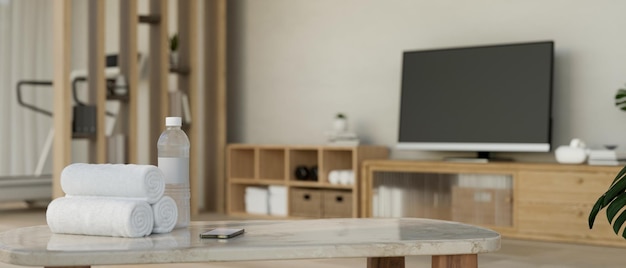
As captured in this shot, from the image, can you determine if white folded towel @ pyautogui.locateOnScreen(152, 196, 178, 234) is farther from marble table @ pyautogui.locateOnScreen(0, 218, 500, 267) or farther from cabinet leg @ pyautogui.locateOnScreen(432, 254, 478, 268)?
cabinet leg @ pyautogui.locateOnScreen(432, 254, 478, 268)

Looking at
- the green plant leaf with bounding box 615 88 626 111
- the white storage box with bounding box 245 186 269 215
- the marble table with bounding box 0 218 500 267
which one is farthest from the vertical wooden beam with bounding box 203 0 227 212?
the marble table with bounding box 0 218 500 267

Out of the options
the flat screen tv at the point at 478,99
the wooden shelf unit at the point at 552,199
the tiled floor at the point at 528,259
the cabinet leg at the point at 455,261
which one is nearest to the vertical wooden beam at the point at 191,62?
the flat screen tv at the point at 478,99

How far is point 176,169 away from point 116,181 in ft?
0.55

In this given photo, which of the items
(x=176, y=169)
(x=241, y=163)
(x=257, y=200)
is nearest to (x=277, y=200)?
(x=257, y=200)

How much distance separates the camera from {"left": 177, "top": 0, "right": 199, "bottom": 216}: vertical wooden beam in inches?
267

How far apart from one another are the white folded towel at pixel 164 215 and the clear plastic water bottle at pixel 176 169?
6 centimetres

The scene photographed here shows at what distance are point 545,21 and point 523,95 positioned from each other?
0.54 metres

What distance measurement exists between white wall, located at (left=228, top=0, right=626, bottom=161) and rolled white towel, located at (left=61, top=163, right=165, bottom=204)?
382 cm

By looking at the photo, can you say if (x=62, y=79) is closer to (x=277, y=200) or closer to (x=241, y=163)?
(x=241, y=163)

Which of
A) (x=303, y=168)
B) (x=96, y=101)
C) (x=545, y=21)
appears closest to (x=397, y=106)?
(x=303, y=168)

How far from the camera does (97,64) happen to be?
6152 millimetres

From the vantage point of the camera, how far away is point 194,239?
199cm

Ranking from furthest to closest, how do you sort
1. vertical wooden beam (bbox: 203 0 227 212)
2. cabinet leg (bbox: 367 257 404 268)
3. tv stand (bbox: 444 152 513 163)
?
vertical wooden beam (bbox: 203 0 227 212), tv stand (bbox: 444 152 513 163), cabinet leg (bbox: 367 257 404 268)

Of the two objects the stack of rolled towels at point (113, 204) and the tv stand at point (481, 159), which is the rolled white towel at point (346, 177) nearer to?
the tv stand at point (481, 159)
